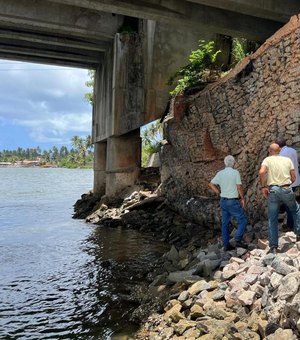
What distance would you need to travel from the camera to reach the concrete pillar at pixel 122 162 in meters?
22.9

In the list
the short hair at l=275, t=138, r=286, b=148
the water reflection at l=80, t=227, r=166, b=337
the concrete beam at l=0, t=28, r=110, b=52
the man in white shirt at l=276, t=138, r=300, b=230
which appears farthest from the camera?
the concrete beam at l=0, t=28, r=110, b=52

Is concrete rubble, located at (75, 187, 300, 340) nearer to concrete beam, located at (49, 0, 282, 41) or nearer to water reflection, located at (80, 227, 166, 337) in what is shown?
water reflection, located at (80, 227, 166, 337)

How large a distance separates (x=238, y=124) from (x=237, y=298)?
6.61m

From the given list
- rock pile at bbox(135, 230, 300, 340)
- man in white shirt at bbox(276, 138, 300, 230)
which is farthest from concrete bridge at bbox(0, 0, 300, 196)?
rock pile at bbox(135, 230, 300, 340)

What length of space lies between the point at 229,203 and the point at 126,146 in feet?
49.3

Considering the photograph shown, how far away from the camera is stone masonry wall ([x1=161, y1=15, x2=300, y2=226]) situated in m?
9.57

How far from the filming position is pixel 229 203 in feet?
28.4

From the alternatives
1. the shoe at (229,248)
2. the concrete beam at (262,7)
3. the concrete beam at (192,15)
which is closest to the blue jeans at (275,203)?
the shoe at (229,248)

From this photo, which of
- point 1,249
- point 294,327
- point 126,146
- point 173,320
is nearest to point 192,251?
point 173,320

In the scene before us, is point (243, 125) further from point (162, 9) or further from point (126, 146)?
point (126, 146)

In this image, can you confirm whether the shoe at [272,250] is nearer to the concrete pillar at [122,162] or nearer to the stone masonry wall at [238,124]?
the stone masonry wall at [238,124]

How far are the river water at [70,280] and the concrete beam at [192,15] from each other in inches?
302

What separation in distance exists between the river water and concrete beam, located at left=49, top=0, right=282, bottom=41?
7.68m

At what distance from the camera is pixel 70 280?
31.8 ft
